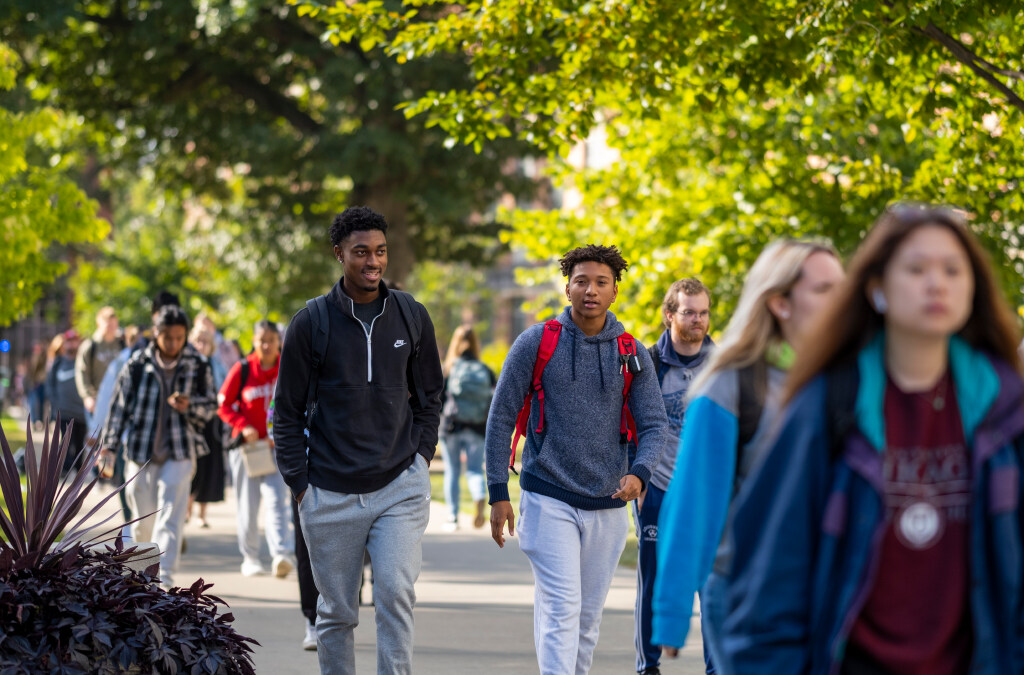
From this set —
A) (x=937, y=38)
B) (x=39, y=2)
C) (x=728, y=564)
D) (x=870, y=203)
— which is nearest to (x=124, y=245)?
(x=39, y=2)

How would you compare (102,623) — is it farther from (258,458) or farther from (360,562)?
(258,458)

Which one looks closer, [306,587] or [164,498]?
[306,587]

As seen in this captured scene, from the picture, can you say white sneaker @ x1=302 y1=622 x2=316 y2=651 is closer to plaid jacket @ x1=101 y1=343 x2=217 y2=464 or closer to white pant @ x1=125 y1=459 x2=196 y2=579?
white pant @ x1=125 y1=459 x2=196 y2=579

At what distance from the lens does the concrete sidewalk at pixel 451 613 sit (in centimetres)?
718

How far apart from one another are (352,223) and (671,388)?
2.04 meters

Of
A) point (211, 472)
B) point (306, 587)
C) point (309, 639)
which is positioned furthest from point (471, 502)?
point (306, 587)

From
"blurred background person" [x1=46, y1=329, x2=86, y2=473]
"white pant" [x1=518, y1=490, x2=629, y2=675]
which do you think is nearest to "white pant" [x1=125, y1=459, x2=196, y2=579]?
"white pant" [x1=518, y1=490, x2=629, y2=675]

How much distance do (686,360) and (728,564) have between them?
4.12m

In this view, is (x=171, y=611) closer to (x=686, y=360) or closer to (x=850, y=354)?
(x=686, y=360)

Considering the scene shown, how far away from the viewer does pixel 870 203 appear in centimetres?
1236

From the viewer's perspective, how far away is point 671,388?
267 inches

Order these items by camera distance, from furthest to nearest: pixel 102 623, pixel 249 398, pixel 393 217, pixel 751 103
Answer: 1. pixel 393 217
2. pixel 751 103
3. pixel 249 398
4. pixel 102 623

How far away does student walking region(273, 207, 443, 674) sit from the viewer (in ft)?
17.6

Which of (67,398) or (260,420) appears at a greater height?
(67,398)
